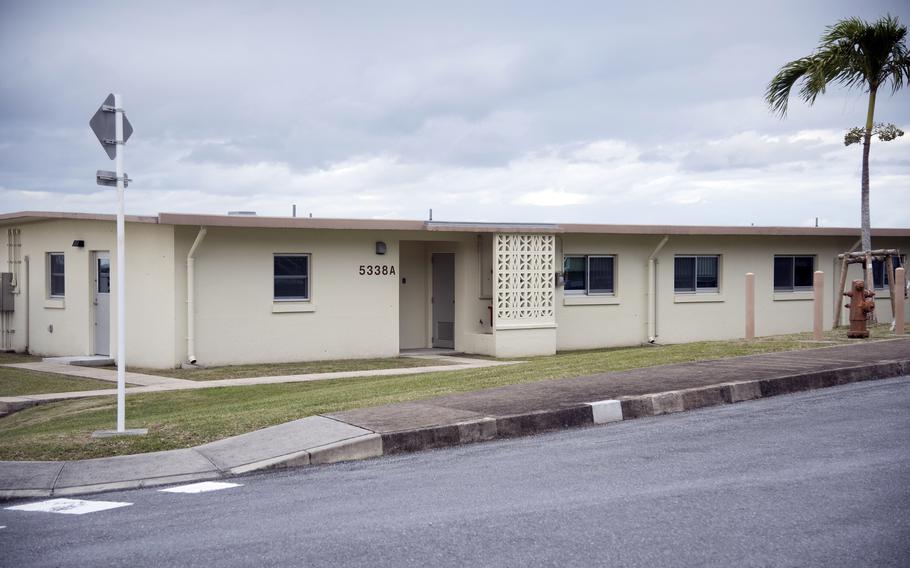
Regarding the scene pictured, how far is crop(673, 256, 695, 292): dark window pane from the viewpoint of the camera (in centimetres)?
2428

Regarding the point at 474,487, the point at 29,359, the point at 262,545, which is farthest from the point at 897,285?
the point at 29,359

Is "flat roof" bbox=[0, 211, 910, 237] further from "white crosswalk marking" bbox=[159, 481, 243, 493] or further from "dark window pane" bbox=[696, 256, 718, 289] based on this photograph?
"white crosswalk marking" bbox=[159, 481, 243, 493]

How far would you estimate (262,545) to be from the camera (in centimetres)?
567

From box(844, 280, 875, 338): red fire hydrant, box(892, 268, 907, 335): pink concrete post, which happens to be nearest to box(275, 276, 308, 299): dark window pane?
box(844, 280, 875, 338): red fire hydrant

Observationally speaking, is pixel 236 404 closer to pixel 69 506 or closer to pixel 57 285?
pixel 69 506

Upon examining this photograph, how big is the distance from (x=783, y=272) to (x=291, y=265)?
13.6 m

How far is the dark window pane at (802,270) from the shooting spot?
25.6 meters

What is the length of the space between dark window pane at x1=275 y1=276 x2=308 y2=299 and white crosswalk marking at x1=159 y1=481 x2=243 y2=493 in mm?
12319

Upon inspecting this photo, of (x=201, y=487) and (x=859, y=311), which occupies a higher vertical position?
(x=859, y=311)

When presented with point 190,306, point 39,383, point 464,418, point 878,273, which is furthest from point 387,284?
Answer: point 878,273

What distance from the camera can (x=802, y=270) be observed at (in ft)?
84.4

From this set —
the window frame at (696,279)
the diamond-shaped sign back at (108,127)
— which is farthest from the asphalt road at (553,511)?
the window frame at (696,279)

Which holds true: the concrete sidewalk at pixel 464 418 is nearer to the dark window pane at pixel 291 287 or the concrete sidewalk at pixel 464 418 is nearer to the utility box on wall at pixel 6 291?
the dark window pane at pixel 291 287

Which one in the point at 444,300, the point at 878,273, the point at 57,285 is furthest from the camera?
the point at 878,273
